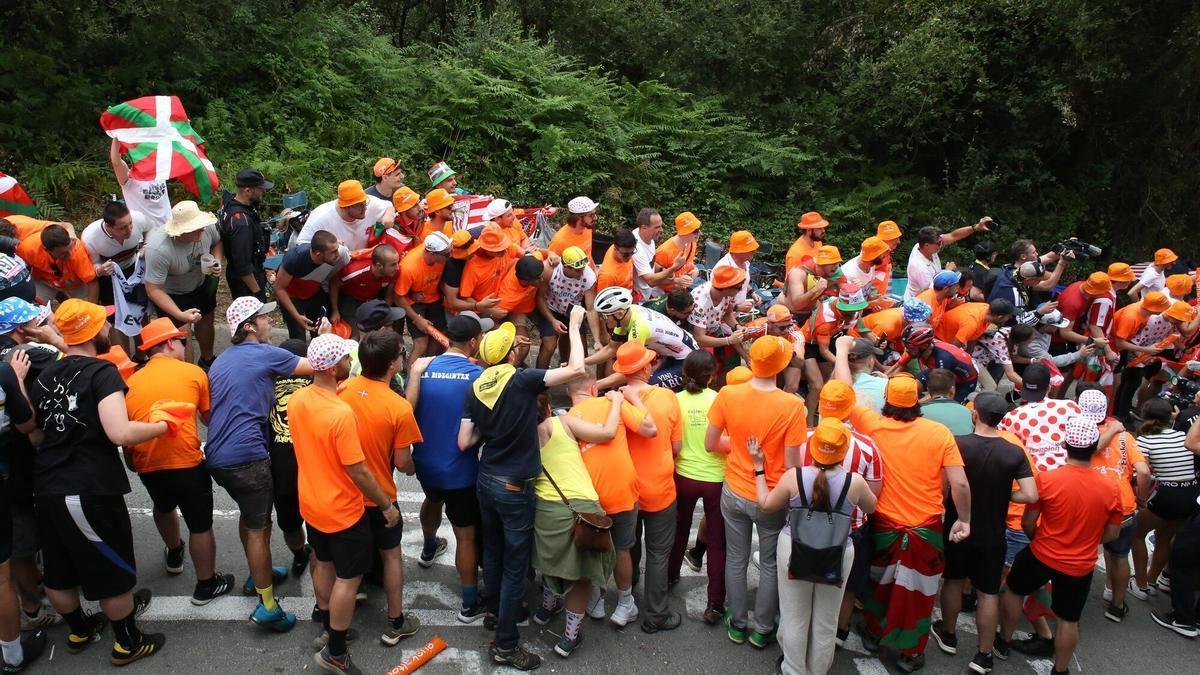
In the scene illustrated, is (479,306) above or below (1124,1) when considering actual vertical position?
below

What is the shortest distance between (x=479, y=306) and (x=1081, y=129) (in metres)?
12.9

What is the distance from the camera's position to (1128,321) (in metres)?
8.70

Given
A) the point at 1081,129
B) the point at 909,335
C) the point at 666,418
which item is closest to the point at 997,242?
the point at 1081,129

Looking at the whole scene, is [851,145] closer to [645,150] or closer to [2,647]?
[645,150]

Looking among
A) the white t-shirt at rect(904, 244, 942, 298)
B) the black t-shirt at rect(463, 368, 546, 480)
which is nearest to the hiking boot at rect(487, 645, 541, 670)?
the black t-shirt at rect(463, 368, 546, 480)

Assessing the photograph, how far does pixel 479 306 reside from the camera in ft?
25.5

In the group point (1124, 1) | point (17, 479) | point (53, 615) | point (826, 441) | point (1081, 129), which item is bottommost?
point (53, 615)

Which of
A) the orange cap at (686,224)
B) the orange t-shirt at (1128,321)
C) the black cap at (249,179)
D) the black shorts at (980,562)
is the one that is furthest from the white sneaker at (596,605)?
the orange t-shirt at (1128,321)

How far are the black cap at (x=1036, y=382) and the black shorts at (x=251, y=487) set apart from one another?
4.95m

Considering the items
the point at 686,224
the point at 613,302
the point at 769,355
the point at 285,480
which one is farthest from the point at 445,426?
the point at 686,224

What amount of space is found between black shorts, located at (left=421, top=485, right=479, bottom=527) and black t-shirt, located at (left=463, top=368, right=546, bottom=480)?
13.9 inches

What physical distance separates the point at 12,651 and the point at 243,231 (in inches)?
158

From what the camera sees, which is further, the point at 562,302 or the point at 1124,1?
the point at 1124,1

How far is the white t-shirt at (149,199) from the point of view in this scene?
752cm
